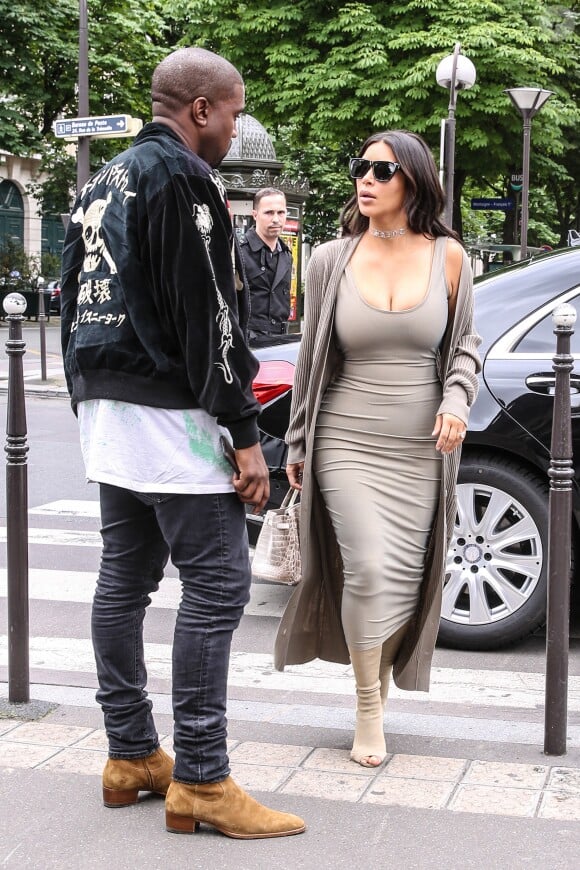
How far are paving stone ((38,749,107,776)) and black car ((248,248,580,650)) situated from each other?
1.76m

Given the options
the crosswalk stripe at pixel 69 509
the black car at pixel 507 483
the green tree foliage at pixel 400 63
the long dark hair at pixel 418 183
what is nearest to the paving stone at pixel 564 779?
the black car at pixel 507 483

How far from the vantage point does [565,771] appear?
3516 mm

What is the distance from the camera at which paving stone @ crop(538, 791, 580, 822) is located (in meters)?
3.18

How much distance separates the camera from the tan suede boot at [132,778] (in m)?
3.24

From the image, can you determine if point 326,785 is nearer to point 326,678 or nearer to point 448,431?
point 448,431

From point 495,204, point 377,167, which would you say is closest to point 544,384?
point 377,167

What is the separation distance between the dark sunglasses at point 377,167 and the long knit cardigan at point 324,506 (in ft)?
0.70

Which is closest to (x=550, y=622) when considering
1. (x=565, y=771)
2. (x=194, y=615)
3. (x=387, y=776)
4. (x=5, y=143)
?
(x=565, y=771)

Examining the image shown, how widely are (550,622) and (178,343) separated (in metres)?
1.49

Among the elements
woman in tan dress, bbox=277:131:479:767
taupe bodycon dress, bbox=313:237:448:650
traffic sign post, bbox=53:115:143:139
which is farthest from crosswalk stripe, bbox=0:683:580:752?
traffic sign post, bbox=53:115:143:139

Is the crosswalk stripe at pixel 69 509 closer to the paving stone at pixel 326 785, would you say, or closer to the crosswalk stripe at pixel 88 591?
the crosswalk stripe at pixel 88 591

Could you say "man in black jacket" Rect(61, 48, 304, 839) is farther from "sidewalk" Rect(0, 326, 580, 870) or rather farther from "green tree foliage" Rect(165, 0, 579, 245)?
"green tree foliage" Rect(165, 0, 579, 245)

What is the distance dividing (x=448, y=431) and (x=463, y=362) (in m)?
0.25

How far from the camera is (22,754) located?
364 cm
